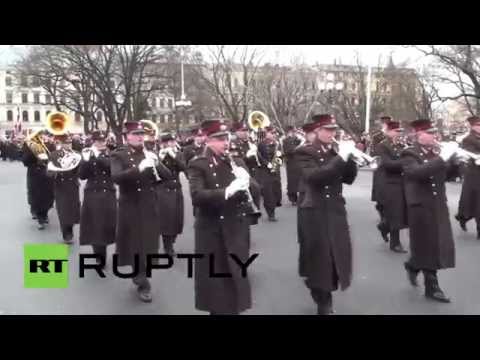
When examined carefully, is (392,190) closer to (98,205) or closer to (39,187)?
(98,205)

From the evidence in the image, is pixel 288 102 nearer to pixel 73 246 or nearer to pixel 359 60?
pixel 359 60

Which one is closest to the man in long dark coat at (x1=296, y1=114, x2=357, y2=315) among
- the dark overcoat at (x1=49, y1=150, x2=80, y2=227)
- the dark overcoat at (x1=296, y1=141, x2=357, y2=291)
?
the dark overcoat at (x1=296, y1=141, x2=357, y2=291)

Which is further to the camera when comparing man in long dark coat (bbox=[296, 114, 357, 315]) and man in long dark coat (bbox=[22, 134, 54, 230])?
man in long dark coat (bbox=[22, 134, 54, 230])

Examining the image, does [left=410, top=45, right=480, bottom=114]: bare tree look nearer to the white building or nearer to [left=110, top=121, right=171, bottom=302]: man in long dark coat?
[left=110, top=121, right=171, bottom=302]: man in long dark coat

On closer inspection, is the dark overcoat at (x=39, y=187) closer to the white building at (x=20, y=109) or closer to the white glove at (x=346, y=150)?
the white glove at (x=346, y=150)

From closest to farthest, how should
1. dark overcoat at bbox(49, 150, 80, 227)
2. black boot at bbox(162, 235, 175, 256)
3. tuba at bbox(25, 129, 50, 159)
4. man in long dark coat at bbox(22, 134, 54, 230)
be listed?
1. black boot at bbox(162, 235, 175, 256)
2. dark overcoat at bbox(49, 150, 80, 227)
3. tuba at bbox(25, 129, 50, 159)
4. man in long dark coat at bbox(22, 134, 54, 230)

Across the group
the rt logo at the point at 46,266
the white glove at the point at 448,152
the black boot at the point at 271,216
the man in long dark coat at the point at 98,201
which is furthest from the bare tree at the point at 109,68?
the white glove at the point at 448,152

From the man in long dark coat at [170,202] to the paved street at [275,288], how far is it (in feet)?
2.02

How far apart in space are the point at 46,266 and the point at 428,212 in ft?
18.5

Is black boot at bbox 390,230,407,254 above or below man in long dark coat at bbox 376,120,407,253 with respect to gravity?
below

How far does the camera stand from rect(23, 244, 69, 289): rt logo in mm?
7301

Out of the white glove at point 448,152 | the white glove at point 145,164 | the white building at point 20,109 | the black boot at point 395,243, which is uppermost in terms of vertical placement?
the white building at point 20,109

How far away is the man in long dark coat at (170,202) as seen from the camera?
879cm

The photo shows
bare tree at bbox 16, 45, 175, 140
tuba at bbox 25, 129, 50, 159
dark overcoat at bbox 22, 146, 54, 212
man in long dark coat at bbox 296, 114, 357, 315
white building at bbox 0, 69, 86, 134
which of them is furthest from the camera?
white building at bbox 0, 69, 86, 134
